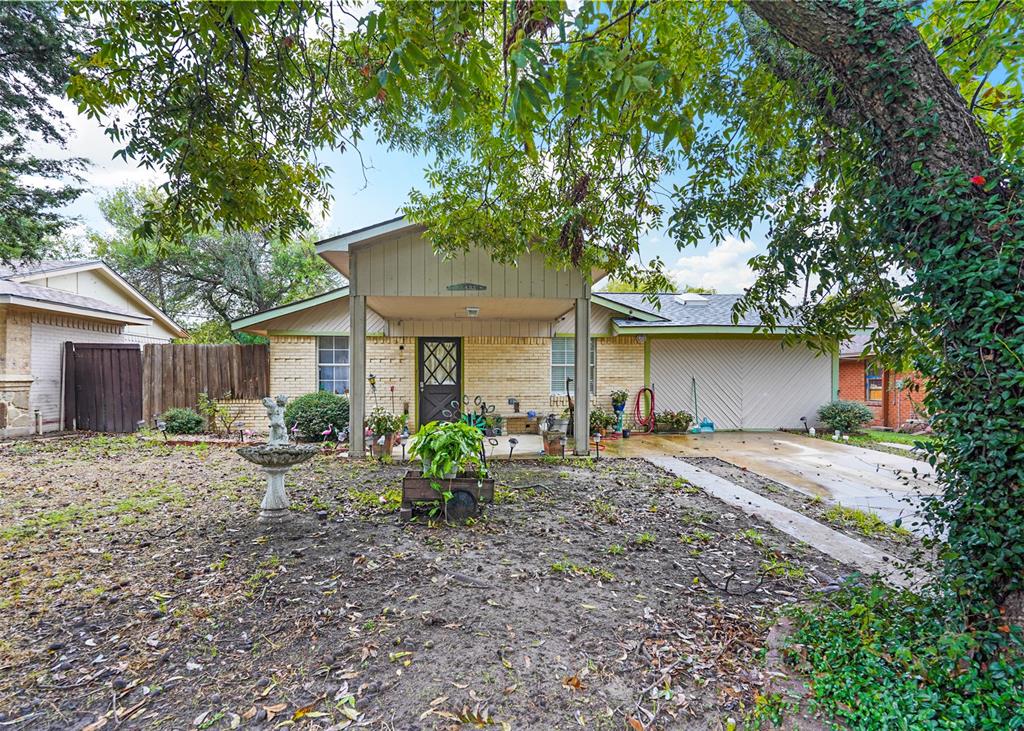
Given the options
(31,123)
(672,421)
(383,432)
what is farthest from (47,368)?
(672,421)

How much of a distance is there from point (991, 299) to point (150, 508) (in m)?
7.03

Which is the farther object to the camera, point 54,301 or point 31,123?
point 54,301

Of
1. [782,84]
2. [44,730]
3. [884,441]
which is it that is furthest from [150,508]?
[884,441]

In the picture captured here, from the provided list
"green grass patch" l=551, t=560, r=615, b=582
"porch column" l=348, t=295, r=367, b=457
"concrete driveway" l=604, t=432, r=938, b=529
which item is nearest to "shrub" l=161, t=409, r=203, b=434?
"porch column" l=348, t=295, r=367, b=457

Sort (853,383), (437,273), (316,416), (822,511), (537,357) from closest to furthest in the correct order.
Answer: (822,511)
(437,273)
(316,416)
(537,357)
(853,383)

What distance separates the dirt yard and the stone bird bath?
256 mm

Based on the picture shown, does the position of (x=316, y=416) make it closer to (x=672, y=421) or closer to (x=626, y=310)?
(x=626, y=310)

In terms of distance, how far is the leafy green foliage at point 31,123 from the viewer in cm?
622

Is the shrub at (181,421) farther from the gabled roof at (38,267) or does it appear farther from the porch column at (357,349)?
the gabled roof at (38,267)

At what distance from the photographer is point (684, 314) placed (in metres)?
12.5

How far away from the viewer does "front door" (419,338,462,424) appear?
442 inches

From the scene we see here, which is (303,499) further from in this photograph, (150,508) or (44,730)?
(44,730)

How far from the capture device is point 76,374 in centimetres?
1082

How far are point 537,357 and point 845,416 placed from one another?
7.40 metres
